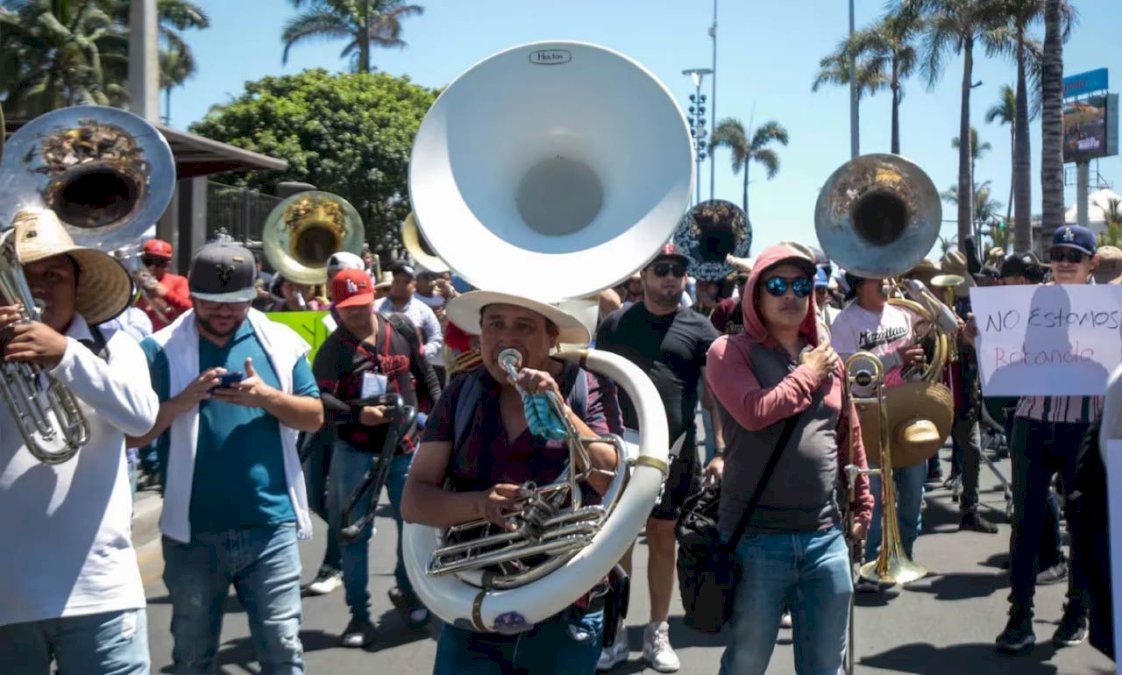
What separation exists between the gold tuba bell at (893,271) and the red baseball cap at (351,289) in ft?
7.87

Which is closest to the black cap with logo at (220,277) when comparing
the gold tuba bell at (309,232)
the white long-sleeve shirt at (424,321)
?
the white long-sleeve shirt at (424,321)

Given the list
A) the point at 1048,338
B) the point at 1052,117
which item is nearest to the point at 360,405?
the point at 1048,338

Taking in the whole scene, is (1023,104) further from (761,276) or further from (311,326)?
(761,276)

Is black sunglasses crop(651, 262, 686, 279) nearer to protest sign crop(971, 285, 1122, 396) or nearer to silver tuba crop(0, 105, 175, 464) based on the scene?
protest sign crop(971, 285, 1122, 396)

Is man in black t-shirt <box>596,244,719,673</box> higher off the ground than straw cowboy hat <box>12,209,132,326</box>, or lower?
lower

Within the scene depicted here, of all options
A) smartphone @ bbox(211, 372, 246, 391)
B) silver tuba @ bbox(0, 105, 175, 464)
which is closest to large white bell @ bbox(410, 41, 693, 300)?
smartphone @ bbox(211, 372, 246, 391)

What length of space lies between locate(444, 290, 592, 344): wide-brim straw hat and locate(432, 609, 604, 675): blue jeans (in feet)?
2.31

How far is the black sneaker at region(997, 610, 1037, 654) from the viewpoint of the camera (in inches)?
213

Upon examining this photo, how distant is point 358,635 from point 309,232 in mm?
6943

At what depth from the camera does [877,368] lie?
17.6 ft

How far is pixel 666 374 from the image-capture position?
5297 mm

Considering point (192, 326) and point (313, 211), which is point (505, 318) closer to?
point (192, 326)

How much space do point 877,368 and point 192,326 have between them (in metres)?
3.08

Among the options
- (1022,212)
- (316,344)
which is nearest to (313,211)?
(316,344)
